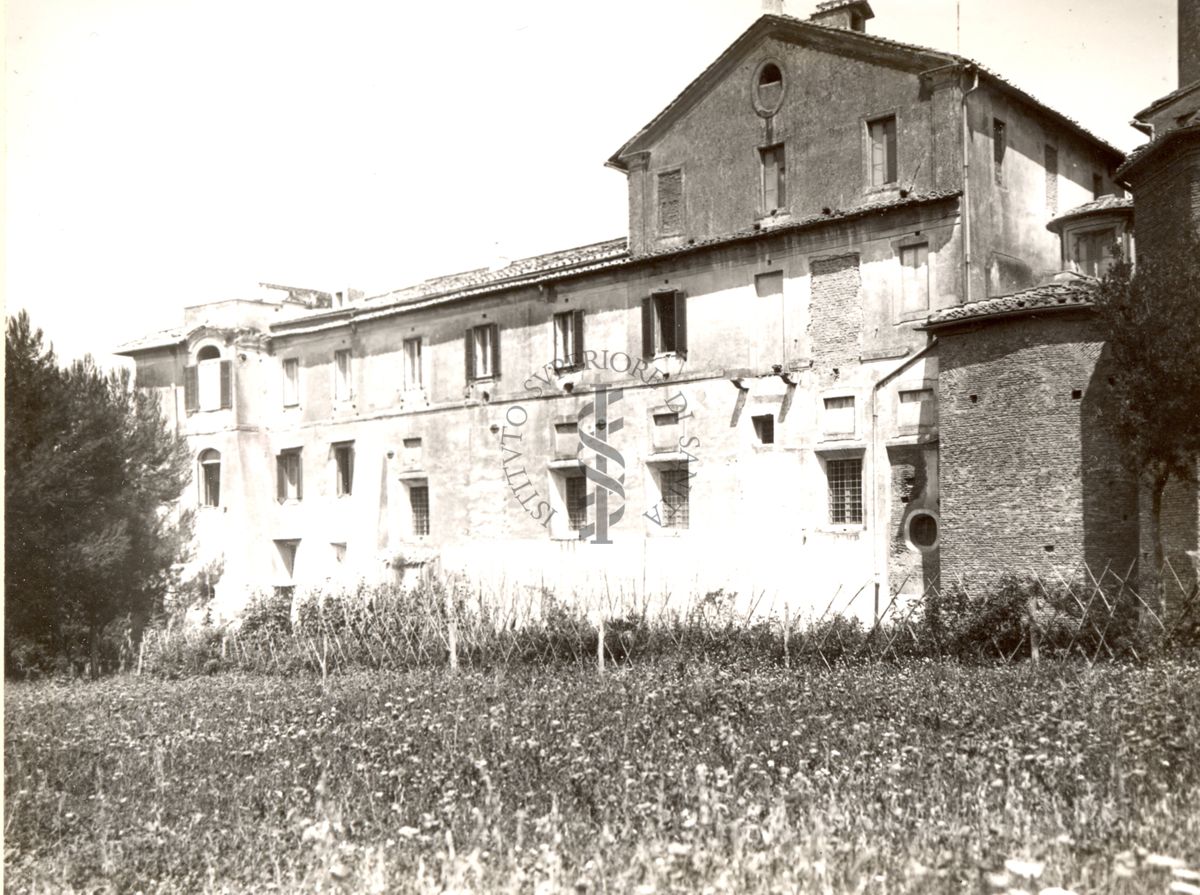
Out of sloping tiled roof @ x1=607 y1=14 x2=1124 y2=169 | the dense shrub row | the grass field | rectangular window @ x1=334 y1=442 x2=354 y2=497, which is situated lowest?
the dense shrub row

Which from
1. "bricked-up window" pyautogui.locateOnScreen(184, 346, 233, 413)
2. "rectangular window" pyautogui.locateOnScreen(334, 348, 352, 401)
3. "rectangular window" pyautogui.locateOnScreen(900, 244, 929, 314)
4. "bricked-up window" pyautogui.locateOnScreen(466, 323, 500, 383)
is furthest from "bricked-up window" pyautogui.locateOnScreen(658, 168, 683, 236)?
"bricked-up window" pyautogui.locateOnScreen(184, 346, 233, 413)

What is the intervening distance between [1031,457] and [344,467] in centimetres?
1868

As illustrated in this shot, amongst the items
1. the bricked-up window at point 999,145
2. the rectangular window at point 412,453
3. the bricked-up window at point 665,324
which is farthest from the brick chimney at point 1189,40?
the rectangular window at point 412,453

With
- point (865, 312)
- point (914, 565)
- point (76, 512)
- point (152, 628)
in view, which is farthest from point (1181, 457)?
point (152, 628)

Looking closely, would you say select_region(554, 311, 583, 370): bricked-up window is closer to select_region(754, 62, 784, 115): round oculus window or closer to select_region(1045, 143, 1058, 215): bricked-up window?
select_region(754, 62, 784, 115): round oculus window

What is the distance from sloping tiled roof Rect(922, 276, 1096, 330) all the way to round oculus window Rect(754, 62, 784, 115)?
22.9 feet

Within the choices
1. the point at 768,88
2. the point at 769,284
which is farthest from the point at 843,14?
the point at 769,284

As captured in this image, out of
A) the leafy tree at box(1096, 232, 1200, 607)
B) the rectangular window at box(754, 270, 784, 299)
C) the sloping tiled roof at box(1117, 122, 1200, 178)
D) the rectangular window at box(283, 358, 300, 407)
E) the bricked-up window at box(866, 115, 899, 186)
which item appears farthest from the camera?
the rectangular window at box(283, 358, 300, 407)

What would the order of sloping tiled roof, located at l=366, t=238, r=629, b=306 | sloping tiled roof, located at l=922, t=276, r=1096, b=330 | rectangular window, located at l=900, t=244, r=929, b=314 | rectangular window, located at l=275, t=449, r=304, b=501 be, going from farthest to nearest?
rectangular window, located at l=275, t=449, r=304, b=501
sloping tiled roof, located at l=366, t=238, r=629, b=306
rectangular window, located at l=900, t=244, r=929, b=314
sloping tiled roof, located at l=922, t=276, r=1096, b=330

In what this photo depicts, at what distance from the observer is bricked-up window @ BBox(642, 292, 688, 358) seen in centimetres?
2555

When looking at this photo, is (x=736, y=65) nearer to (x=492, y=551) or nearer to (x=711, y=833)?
(x=492, y=551)

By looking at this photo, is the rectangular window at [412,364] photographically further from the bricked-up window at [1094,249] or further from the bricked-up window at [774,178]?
the bricked-up window at [1094,249]

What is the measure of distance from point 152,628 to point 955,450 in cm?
1502

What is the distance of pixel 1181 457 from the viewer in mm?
16219
